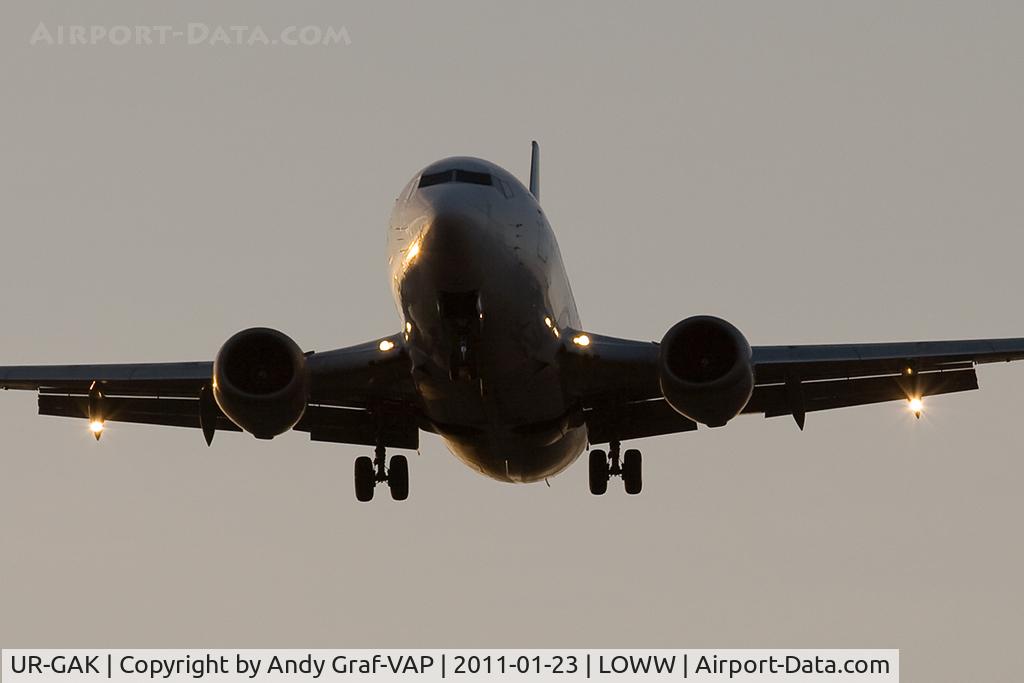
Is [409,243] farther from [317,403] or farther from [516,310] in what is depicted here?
[317,403]

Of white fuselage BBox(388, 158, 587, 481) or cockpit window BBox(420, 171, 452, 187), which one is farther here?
cockpit window BBox(420, 171, 452, 187)

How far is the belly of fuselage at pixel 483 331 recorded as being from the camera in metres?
25.4

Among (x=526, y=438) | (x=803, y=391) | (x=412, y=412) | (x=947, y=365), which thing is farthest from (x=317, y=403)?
(x=947, y=365)

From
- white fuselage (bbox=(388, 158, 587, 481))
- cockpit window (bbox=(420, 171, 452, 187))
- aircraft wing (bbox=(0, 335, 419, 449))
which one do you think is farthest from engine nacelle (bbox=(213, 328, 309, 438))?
cockpit window (bbox=(420, 171, 452, 187))

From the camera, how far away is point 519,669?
29922 millimetres

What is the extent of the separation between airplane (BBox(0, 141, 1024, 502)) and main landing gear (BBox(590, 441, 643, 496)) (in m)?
0.03

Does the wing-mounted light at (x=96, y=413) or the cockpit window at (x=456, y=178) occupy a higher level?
the cockpit window at (x=456, y=178)

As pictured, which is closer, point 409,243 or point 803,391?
point 409,243

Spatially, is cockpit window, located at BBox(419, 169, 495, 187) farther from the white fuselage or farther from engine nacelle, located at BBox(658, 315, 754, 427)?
engine nacelle, located at BBox(658, 315, 754, 427)

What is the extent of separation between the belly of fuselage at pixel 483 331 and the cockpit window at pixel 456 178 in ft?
2.30

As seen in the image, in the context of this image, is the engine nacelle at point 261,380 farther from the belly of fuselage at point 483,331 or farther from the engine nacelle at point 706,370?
the engine nacelle at point 706,370

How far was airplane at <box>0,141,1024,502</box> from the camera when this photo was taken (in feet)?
84.8

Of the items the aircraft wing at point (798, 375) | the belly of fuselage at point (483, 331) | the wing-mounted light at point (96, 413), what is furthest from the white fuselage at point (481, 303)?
the wing-mounted light at point (96, 413)

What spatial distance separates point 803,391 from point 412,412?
6432mm
